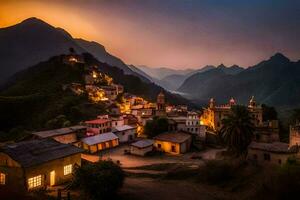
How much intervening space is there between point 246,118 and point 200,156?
579 inches

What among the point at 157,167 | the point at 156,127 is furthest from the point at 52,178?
the point at 156,127

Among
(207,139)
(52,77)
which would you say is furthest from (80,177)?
(52,77)

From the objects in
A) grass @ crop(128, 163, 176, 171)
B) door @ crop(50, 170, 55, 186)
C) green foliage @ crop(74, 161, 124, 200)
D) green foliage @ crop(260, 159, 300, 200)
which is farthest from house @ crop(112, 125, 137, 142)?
green foliage @ crop(260, 159, 300, 200)

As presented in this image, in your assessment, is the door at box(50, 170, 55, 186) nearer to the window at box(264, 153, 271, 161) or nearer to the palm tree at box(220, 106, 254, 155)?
the palm tree at box(220, 106, 254, 155)

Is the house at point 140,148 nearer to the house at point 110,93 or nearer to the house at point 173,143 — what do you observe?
the house at point 173,143

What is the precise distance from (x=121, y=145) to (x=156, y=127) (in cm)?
906

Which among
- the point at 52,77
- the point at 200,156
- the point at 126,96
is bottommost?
the point at 200,156

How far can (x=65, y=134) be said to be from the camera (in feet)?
185

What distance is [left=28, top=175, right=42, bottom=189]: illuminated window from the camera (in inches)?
1083

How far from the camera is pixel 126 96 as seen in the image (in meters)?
104

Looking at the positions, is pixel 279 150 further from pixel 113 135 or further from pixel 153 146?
pixel 113 135

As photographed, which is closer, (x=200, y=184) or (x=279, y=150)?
(x=200, y=184)

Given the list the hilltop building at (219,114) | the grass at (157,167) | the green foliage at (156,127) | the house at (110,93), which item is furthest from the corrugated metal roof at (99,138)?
the house at (110,93)

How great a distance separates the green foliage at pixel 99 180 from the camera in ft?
81.4
